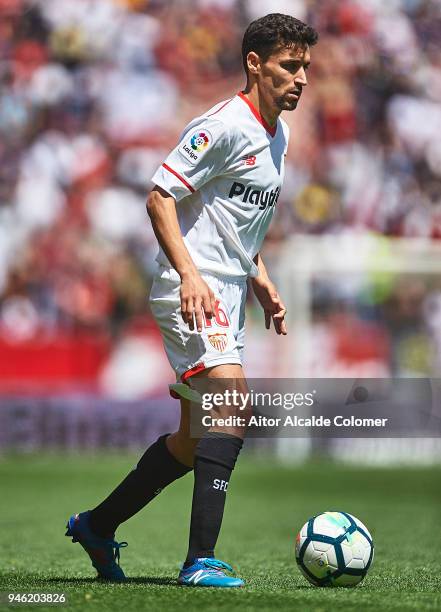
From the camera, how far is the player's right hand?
11.9ft

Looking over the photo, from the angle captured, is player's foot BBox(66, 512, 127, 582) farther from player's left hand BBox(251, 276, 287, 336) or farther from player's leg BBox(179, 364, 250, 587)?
player's left hand BBox(251, 276, 287, 336)

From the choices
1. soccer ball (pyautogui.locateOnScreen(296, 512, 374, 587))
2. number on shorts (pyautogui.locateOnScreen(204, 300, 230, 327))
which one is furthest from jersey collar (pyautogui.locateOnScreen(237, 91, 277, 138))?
soccer ball (pyautogui.locateOnScreen(296, 512, 374, 587))

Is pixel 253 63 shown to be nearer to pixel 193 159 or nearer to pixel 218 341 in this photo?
pixel 193 159

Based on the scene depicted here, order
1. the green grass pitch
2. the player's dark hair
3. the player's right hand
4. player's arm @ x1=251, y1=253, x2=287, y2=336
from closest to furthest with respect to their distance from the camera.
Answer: the green grass pitch → the player's right hand → the player's dark hair → player's arm @ x1=251, y1=253, x2=287, y2=336

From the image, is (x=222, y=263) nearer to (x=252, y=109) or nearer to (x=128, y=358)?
(x=252, y=109)

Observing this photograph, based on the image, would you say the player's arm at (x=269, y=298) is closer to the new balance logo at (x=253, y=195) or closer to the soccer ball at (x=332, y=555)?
the new balance logo at (x=253, y=195)

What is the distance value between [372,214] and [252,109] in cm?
1130

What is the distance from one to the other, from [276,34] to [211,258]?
796 millimetres

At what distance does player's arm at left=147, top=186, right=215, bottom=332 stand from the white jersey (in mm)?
74

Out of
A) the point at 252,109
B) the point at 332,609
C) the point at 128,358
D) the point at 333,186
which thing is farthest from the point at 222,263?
the point at 333,186

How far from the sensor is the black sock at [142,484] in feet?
13.3

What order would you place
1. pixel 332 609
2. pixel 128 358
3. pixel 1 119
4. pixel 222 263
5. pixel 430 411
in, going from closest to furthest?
pixel 332 609 → pixel 222 263 → pixel 430 411 → pixel 128 358 → pixel 1 119

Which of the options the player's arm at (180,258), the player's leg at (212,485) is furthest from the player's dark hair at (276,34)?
the player's leg at (212,485)

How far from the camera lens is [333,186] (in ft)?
49.8
